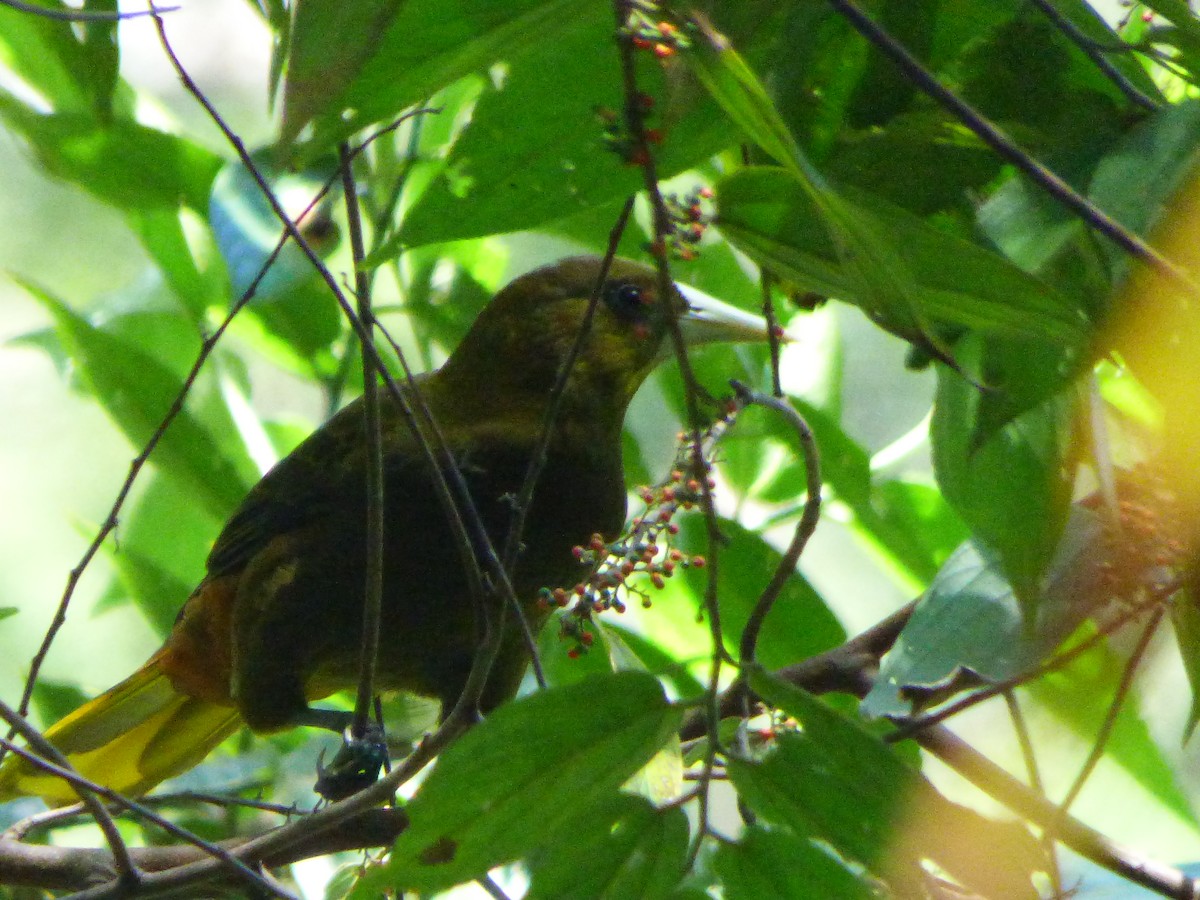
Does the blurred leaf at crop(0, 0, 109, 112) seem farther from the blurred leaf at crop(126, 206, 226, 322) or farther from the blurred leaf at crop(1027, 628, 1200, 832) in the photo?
the blurred leaf at crop(1027, 628, 1200, 832)

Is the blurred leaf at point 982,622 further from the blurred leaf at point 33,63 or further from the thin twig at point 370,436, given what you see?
the blurred leaf at point 33,63

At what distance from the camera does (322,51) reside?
80 centimetres

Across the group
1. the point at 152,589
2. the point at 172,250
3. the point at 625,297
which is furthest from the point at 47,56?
the point at 625,297

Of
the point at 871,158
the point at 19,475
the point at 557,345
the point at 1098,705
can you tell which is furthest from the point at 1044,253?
the point at 19,475

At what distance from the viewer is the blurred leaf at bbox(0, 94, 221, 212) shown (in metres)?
2.22

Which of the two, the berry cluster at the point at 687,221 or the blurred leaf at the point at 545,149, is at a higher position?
the blurred leaf at the point at 545,149

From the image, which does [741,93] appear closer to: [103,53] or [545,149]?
[545,149]

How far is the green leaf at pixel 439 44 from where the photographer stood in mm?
878

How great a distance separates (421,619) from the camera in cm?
212

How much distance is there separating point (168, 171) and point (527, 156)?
145cm

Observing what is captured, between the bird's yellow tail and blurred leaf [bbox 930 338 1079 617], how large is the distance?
6.75 feet

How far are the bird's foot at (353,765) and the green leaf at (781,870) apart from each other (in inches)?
37.9

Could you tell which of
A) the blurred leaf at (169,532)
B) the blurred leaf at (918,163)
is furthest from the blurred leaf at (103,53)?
the blurred leaf at (169,532)

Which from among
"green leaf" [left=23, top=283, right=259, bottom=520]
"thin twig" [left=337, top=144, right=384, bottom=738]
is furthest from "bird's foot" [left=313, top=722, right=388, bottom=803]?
"green leaf" [left=23, top=283, right=259, bottom=520]
